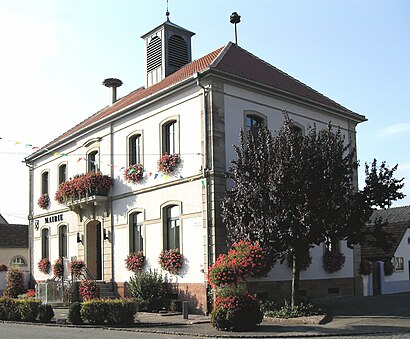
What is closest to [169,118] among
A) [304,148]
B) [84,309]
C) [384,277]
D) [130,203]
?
[130,203]

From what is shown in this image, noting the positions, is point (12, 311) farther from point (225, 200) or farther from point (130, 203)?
point (225, 200)

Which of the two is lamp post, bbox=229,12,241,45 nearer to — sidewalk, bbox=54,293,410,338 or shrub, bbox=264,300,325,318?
sidewalk, bbox=54,293,410,338

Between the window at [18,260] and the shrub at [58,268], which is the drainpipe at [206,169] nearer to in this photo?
the shrub at [58,268]

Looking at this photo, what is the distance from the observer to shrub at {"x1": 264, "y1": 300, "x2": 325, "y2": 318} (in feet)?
52.3

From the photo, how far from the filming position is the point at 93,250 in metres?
25.1

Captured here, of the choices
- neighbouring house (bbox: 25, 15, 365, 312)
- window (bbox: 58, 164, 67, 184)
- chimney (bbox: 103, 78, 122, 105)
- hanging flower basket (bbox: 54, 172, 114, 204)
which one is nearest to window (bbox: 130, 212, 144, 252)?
neighbouring house (bbox: 25, 15, 365, 312)

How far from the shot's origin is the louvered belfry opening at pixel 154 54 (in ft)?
81.7

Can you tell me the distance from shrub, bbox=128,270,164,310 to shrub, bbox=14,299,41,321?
3.38m

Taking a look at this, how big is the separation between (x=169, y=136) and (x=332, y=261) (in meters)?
7.66

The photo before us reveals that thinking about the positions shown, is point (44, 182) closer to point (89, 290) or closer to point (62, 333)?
point (89, 290)

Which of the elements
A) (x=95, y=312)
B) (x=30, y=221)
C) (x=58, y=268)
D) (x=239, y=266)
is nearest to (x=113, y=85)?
(x=30, y=221)

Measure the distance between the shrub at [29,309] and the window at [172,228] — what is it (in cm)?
483

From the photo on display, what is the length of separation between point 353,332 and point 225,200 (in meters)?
5.65

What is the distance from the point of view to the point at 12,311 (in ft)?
59.7
